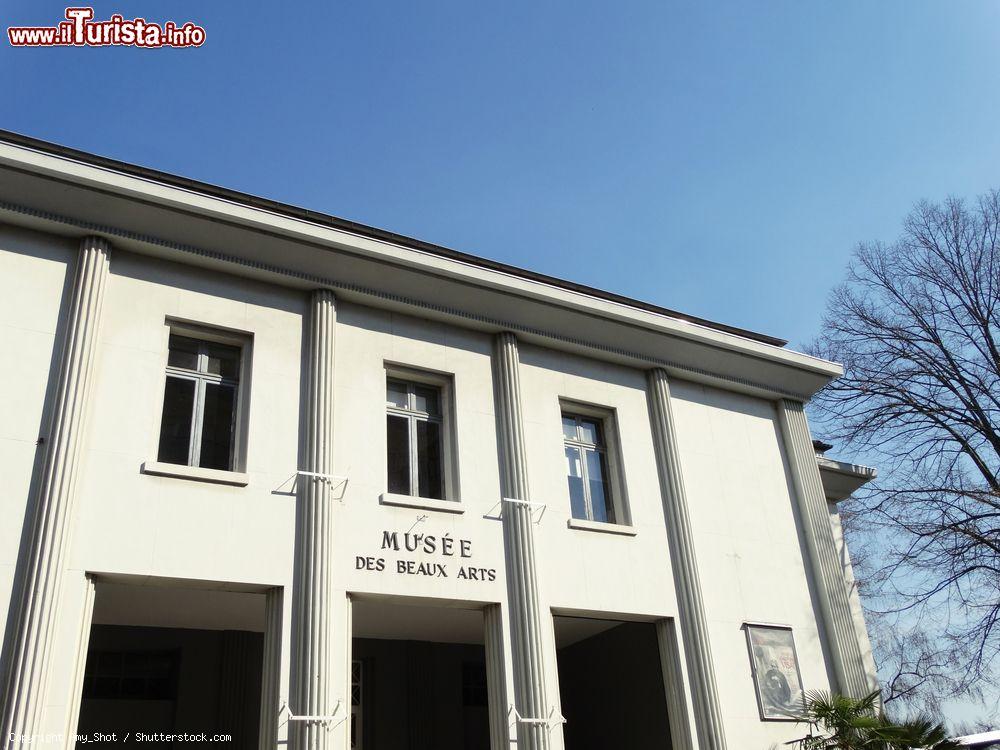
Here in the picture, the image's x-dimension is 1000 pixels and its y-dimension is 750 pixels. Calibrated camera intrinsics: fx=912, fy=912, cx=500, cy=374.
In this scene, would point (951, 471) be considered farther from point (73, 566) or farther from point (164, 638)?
point (73, 566)

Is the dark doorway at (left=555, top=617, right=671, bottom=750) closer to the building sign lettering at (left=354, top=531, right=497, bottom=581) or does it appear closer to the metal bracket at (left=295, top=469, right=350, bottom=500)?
the building sign lettering at (left=354, top=531, right=497, bottom=581)

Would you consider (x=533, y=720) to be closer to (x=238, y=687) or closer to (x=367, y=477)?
(x=367, y=477)

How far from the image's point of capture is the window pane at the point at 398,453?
528 inches

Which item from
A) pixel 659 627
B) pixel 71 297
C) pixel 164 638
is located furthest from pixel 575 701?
pixel 71 297

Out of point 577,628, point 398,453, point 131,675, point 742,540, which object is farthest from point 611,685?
point 131,675

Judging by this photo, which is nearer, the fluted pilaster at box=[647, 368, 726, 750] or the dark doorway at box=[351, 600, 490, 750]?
the fluted pilaster at box=[647, 368, 726, 750]

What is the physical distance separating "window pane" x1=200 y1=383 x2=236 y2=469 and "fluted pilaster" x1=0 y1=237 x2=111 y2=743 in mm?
1605

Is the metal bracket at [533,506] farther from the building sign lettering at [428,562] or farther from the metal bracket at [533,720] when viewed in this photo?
the metal bracket at [533,720]

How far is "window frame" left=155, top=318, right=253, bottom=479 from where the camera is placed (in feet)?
39.3

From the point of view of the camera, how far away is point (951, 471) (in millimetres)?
21219

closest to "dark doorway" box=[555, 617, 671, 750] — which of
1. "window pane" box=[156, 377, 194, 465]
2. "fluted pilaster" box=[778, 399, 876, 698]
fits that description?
"fluted pilaster" box=[778, 399, 876, 698]

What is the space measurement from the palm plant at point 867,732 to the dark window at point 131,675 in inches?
405

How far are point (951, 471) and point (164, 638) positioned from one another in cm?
1733

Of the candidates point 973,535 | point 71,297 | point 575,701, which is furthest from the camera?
point 973,535
